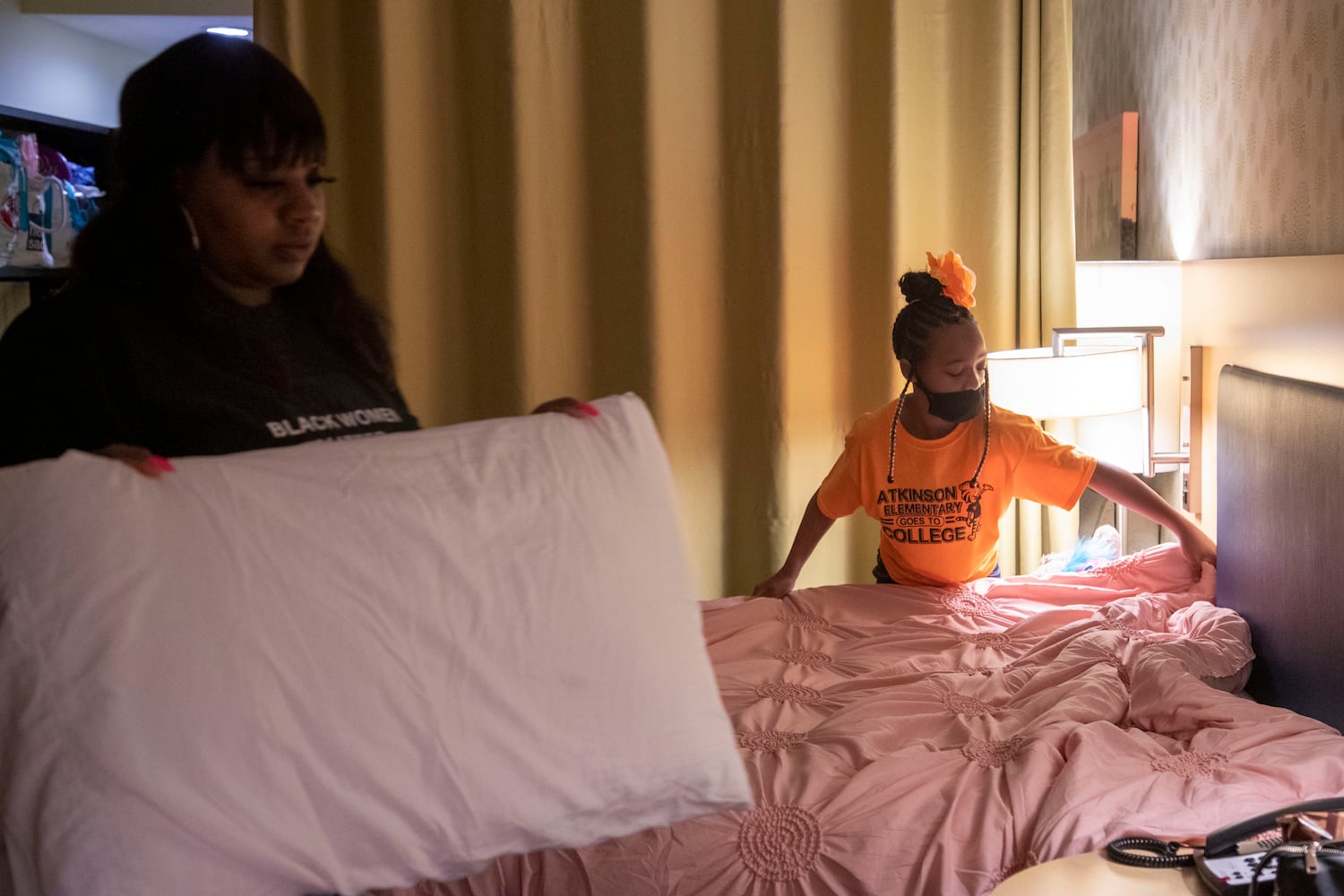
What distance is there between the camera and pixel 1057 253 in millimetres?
2725

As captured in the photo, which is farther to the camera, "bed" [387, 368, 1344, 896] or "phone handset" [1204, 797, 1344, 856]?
"bed" [387, 368, 1344, 896]

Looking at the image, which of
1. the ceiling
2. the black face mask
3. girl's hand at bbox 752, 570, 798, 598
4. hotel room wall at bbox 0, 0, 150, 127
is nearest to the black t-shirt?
girl's hand at bbox 752, 570, 798, 598

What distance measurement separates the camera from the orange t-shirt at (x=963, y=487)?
2102mm

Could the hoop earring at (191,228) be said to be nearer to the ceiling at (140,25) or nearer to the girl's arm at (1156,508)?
the girl's arm at (1156,508)

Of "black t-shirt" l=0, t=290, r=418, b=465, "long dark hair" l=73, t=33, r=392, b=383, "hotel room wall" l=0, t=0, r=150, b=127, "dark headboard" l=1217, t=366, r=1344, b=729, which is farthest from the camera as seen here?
"hotel room wall" l=0, t=0, r=150, b=127

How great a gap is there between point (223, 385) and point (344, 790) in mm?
388

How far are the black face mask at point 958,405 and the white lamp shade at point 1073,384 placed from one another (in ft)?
0.61

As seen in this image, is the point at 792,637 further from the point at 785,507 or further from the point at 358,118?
the point at 358,118

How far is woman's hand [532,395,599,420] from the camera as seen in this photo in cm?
106

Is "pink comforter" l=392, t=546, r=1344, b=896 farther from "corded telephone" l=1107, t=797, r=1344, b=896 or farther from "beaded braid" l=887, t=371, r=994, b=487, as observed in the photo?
"beaded braid" l=887, t=371, r=994, b=487

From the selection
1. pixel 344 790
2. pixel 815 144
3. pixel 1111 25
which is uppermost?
pixel 1111 25

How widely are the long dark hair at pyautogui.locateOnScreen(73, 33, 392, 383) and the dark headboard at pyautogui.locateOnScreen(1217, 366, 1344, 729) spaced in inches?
52.1

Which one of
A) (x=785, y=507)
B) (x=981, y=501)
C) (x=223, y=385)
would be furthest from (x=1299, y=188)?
(x=223, y=385)

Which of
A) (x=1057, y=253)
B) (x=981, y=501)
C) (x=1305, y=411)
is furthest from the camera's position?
(x=1057, y=253)
